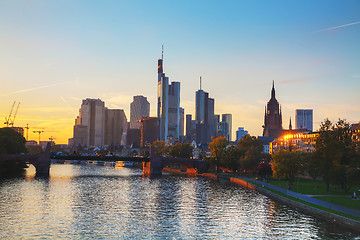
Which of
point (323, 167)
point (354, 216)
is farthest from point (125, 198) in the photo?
point (354, 216)

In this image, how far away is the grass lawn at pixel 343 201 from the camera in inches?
2699

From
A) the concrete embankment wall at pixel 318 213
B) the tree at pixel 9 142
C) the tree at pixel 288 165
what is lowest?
the concrete embankment wall at pixel 318 213

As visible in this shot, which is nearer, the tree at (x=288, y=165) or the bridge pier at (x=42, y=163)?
the tree at (x=288, y=165)

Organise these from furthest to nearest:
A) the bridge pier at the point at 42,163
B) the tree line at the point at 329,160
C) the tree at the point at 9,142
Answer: the bridge pier at the point at 42,163, the tree at the point at 9,142, the tree line at the point at 329,160

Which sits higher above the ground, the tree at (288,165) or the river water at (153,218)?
the tree at (288,165)

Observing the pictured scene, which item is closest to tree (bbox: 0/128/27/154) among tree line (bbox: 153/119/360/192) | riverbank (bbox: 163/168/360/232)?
tree line (bbox: 153/119/360/192)

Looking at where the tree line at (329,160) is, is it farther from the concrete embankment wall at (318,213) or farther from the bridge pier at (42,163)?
the bridge pier at (42,163)

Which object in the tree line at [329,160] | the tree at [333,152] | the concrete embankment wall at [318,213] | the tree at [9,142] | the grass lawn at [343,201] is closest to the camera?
the concrete embankment wall at [318,213]

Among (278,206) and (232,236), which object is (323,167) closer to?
(278,206)

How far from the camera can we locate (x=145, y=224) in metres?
61.1

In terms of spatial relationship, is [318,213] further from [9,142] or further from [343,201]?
[9,142]

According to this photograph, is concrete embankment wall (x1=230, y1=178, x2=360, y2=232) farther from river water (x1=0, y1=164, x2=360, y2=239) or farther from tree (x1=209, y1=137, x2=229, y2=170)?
tree (x1=209, y1=137, x2=229, y2=170)

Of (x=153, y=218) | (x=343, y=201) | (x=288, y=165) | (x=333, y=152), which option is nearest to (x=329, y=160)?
(x=333, y=152)

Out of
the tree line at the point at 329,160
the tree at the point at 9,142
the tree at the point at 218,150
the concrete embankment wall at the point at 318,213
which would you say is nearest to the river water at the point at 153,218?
the concrete embankment wall at the point at 318,213
